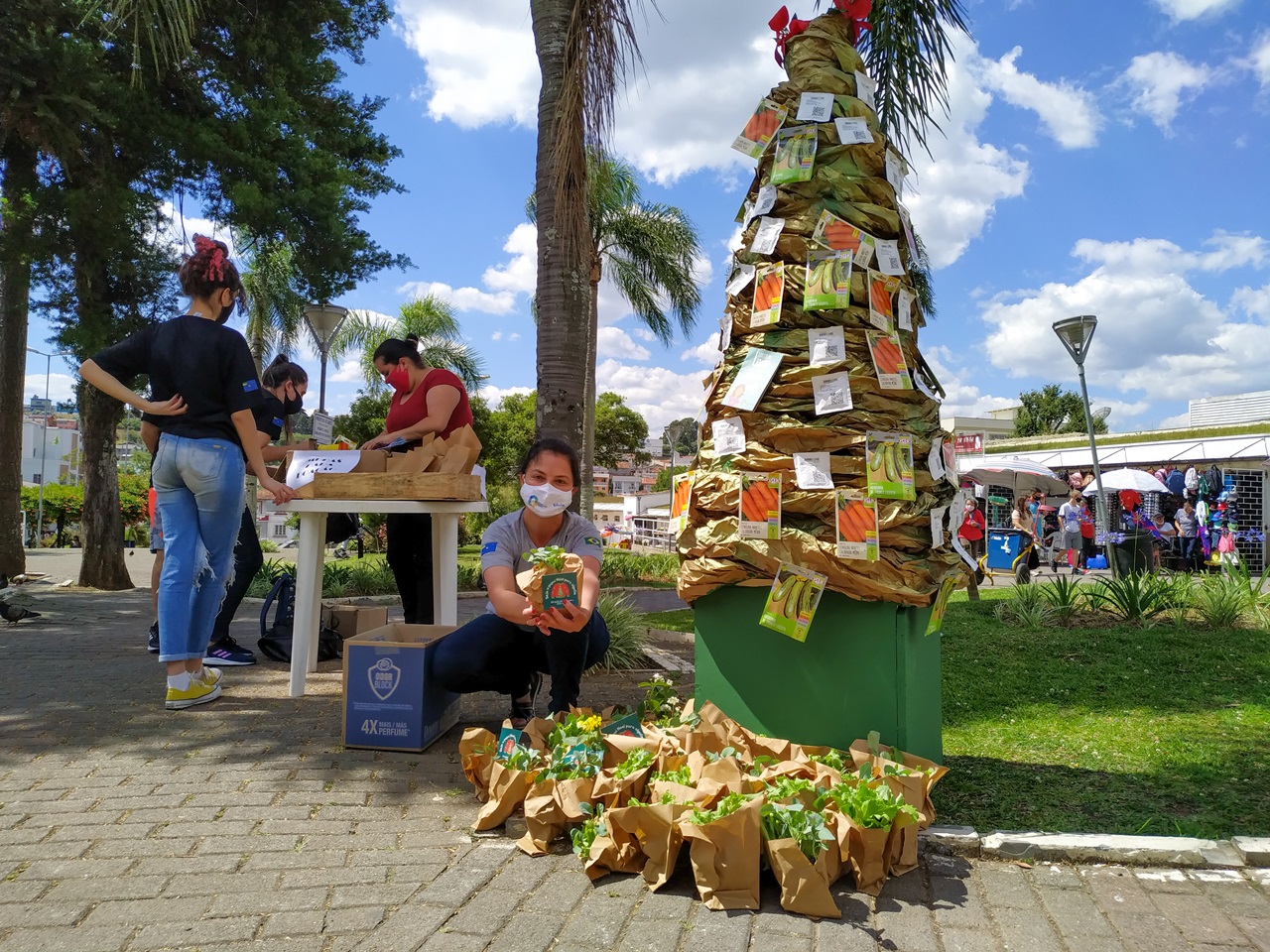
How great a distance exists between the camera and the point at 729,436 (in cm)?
307

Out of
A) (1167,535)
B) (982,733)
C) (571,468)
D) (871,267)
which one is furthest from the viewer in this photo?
(1167,535)

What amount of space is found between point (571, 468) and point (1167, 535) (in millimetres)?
18744

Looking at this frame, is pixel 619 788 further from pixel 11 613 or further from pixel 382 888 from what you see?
pixel 11 613

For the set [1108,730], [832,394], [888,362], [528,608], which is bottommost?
[1108,730]

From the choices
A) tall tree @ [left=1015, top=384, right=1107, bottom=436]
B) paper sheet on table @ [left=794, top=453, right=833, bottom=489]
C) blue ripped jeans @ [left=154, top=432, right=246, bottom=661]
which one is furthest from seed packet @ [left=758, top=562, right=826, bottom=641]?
tall tree @ [left=1015, top=384, right=1107, bottom=436]

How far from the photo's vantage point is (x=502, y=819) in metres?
2.69

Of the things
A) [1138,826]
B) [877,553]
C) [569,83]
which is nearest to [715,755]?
[877,553]

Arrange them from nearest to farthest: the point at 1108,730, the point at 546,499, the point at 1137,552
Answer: the point at 546,499
the point at 1108,730
the point at 1137,552

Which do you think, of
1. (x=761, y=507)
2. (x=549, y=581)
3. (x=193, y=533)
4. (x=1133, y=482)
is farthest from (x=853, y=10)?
(x=1133, y=482)

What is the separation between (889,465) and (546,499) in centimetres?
137

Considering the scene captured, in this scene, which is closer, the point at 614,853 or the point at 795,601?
the point at 614,853

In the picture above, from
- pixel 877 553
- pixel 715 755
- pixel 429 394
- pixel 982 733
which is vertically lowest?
pixel 982 733

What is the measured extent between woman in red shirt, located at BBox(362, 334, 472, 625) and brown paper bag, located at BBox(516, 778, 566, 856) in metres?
2.48

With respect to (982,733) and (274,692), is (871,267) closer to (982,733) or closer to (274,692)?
(982,733)
